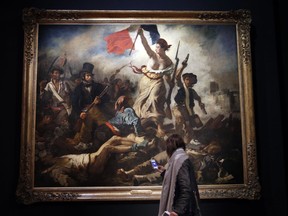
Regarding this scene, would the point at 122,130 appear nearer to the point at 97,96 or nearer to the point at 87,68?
the point at 97,96

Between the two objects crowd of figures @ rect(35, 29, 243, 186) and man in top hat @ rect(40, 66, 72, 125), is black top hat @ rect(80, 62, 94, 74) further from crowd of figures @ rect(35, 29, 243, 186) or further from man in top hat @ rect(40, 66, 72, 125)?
man in top hat @ rect(40, 66, 72, 125)

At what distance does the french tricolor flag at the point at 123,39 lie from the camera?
5.54 m

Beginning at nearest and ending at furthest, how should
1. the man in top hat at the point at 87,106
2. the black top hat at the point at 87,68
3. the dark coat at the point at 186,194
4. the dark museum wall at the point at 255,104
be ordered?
the dark coat at the point at 186,194 < the dark museum wall at the point at 255,104 < the man in top hat at the point at 87,106 < the black top hat at the point at 87,68

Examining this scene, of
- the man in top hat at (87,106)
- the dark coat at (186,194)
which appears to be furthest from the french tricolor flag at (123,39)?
the dark coat at (186,194)

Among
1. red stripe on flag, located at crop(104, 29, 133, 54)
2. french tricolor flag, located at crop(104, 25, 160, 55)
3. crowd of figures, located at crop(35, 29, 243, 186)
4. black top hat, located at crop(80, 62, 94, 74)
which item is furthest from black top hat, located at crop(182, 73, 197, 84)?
black top hat, located at crop(80, 62, 94, 74)

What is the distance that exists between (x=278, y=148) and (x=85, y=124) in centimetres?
292

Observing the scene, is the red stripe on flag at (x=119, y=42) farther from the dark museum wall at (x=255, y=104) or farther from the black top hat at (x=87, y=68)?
the dark museum wall at (x=255, y=104)

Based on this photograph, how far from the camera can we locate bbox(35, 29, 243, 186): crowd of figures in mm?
5227

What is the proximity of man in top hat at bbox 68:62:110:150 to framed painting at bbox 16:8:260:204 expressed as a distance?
1cm

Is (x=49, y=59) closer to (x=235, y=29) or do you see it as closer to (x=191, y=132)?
(x=191, y=132)

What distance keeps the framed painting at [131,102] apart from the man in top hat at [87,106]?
1 centimetres

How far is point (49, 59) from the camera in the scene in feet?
17.9

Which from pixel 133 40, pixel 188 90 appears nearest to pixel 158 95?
pixel 188 90

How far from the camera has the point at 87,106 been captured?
17.6 feet
